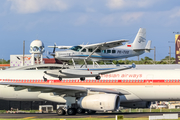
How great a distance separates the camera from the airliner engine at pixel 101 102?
24.1 m

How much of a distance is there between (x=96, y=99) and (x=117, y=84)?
3304 mm

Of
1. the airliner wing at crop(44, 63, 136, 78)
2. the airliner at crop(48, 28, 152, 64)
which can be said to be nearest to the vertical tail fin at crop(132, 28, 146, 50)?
the airliner at crop(48, 28, 152, 64)

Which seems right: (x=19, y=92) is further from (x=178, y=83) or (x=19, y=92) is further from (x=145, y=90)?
(x=178, y=83)

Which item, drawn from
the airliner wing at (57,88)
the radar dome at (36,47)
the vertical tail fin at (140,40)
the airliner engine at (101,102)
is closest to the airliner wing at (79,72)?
the airliner wing at (57,88)

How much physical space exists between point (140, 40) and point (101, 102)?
142 ft

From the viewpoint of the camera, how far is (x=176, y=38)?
7056 cm

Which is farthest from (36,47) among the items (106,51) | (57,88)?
(57,88)

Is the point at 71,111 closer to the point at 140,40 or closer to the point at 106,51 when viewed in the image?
the point at 106,51

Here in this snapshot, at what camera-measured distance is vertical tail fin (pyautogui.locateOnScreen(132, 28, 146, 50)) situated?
6412 centimetres

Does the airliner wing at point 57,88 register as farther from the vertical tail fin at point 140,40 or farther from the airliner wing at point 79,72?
the vertical tail fin at point 140,40

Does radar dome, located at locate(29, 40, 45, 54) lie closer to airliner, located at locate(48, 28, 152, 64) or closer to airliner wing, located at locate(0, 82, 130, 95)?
airliner, located at locate(48, 28, 152, 64)

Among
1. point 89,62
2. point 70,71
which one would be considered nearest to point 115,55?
point 89,62

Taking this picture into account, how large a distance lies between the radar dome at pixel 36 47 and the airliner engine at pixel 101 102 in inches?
1703

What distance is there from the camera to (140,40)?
65500 mm
